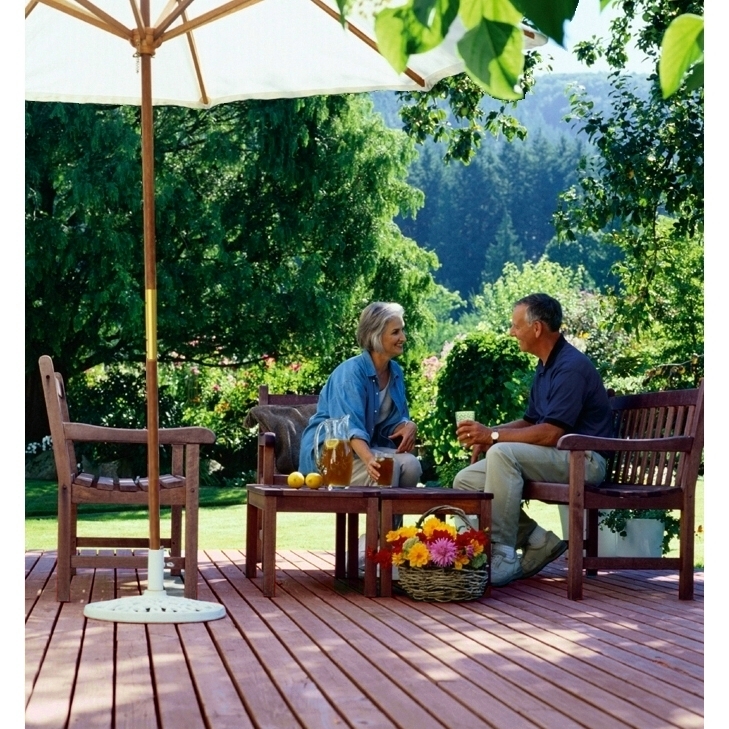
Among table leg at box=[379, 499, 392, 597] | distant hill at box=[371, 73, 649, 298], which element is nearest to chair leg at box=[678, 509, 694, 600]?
table leg at box=[379, 499, 392, 597]

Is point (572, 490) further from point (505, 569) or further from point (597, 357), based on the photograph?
point (597, 357)

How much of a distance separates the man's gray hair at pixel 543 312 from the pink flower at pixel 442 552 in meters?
1.24

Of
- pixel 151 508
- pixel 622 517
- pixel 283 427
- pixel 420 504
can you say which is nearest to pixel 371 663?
pixel 151 508

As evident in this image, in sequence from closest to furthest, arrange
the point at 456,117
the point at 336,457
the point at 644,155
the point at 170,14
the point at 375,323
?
the point at 170,14, the point at 336,457, the point at 375,323, the point at 644,155, the point at 456,117

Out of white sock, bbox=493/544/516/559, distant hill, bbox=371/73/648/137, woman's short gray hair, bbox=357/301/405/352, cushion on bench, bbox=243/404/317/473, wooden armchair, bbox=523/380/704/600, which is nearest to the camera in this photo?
wooden armchair, bbox=523/380/704/600

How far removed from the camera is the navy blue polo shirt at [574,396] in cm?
512

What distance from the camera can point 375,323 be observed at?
5418 millimetres

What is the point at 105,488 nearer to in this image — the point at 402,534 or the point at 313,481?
the point at 313,481

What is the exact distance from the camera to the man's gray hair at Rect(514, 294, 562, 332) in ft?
17.4

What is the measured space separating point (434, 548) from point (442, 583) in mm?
169

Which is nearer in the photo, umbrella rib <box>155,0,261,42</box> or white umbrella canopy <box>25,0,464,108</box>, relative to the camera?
umbrella rib <box>155,0,261,42</box>

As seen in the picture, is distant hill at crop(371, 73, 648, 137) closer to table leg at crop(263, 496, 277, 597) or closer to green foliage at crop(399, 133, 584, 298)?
green foliage at crop(399, 133, 584, 298)

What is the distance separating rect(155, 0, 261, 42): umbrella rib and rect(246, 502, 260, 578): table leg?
216 cm
